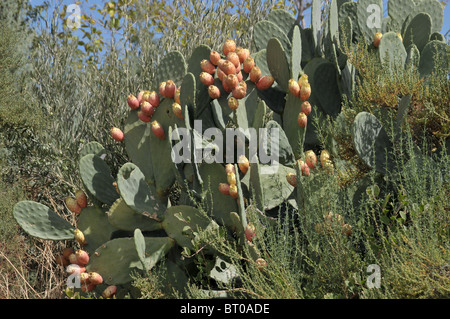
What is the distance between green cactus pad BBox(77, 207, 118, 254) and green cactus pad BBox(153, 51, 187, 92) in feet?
3.35

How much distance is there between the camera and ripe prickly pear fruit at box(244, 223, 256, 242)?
3.08 meters

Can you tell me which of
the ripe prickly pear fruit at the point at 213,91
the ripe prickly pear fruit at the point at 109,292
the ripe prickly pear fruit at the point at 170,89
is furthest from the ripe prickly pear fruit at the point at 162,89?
the ripe prickly pear fruit at the point at 109,292

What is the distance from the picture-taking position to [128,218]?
11.9 feet

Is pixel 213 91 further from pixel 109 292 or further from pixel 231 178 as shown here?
pixel 109 292

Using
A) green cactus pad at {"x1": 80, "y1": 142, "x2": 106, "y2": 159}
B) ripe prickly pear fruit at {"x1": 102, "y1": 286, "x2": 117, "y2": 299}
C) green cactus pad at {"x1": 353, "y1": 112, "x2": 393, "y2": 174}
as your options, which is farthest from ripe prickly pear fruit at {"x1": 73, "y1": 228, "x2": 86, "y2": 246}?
green cactus pad at {"x1": 353, "y1": 112, "x2": 393, "y2": 174}

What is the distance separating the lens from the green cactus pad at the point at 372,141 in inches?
130

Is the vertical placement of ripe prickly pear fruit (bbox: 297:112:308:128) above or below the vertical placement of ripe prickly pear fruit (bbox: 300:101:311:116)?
below

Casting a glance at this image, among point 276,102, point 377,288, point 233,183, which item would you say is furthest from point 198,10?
point 377,288

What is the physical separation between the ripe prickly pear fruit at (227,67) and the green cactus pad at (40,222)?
5.04 feet

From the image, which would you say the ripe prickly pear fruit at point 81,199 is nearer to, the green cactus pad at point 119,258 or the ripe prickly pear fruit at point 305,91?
the green cactus pad at point 119,258

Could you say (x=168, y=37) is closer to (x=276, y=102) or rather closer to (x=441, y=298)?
(x=276, y=102)

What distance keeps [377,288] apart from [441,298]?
273 millimetres

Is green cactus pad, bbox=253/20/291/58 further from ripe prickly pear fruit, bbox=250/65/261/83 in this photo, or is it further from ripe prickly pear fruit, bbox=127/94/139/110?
ripe prickly pear fruit, bbox=127/94/139/110

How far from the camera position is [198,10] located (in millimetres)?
6508
